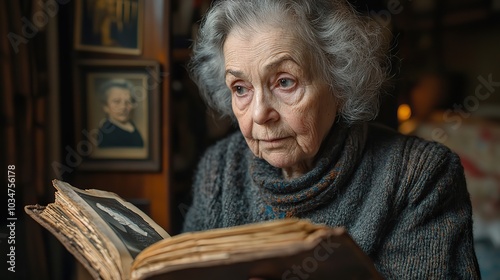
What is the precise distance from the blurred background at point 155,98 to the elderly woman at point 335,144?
248mm

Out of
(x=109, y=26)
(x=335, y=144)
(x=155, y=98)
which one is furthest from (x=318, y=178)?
(x=109, y=26)

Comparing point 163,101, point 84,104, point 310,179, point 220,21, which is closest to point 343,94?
point 310,179

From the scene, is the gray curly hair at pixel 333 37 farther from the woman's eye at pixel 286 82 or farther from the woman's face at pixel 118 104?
the woman's face at pixel 118 104

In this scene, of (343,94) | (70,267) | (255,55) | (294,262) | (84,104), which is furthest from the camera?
(84,104)

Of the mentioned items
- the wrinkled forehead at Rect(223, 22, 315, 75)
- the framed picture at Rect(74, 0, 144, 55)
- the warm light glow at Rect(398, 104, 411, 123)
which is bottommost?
the warm light glow at Rect(398, 104, 411, 123)

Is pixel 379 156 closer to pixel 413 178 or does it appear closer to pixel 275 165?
pixel 413 178

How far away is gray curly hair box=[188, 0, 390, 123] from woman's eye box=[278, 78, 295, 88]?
66 mm

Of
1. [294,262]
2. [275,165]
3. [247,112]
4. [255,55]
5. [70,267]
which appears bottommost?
[70,267]

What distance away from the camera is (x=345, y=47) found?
1361mm

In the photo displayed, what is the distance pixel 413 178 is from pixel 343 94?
258 millimetres

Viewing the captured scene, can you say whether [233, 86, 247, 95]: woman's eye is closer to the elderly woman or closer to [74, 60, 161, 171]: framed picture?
the elderly woman

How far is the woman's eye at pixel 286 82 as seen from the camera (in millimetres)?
1315

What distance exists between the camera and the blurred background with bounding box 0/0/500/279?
172cm

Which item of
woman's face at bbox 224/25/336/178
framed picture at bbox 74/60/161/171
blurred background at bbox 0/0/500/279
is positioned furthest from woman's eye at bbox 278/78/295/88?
framed picture at bbox 74/60/161/171
